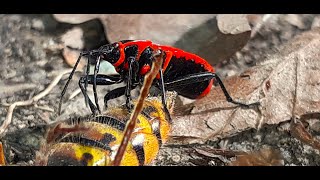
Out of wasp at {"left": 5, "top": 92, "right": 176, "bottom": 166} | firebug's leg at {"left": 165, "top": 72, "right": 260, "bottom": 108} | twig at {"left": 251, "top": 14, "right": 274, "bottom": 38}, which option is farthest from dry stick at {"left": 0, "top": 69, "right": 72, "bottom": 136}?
twig at {"left": 251, "top": 14, "right": 274, "bottom": 38}

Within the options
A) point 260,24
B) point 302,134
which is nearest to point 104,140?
point 302,134

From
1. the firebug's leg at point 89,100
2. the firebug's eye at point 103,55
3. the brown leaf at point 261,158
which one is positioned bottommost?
the brown leaf at point 261,158

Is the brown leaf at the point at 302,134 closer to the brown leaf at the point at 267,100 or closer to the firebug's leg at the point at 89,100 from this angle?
the brown leaf at the point at 267,100

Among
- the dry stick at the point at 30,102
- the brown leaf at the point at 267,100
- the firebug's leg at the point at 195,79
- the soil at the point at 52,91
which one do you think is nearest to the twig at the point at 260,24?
the soil at the point at 52,91

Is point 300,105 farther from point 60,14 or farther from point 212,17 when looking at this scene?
point 60,14

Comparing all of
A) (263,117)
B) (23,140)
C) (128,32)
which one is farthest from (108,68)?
(263,117)

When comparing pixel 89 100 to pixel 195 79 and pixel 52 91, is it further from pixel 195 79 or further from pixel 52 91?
pixel 52 91

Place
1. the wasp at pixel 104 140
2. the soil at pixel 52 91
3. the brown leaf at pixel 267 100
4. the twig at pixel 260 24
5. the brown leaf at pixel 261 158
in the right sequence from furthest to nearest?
1. the twig at pixel 260 24
2. the brown leaf at pixel 267 100
3. the soil at pixel 52 91
4. the brown leaf at pixel 261 158
5. the wasp at pixel 104 140
